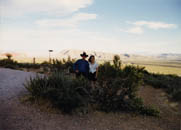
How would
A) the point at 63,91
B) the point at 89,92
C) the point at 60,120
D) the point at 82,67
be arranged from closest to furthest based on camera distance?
1. the point at 60,120
2. the point at 63,91
3. the point at 89,92
4. the point at 82,67

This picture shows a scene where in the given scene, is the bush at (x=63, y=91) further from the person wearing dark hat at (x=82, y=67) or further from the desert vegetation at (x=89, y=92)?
the person wearing dark hat at (x=82, y=67)

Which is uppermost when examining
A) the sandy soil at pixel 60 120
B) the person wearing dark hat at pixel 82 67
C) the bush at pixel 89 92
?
the person wearing dark hat at pixel 82 67

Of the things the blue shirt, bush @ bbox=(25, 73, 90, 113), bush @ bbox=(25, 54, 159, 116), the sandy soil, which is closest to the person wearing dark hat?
the blue shirt

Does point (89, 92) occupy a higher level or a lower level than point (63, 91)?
lower

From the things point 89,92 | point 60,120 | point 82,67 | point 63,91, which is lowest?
point 60,120

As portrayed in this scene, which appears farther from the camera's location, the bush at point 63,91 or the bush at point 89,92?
the bush at point 89,92

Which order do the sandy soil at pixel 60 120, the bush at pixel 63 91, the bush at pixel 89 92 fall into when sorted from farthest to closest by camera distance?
1. the bush at pixel 89 92
2. the bush at pixel 63 91
3. the sandy soil at pixel 60 120

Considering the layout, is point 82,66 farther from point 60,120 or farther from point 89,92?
point 60,120

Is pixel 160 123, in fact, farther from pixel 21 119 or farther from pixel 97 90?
pixel 21 119

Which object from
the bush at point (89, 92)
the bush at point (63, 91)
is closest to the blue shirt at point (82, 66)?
the bush at point (89, 92)

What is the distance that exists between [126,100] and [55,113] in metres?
2.86

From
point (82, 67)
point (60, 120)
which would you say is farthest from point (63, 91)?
point (82, 67)

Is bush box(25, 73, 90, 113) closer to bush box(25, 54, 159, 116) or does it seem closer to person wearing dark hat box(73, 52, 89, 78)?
bush box(25, 54, 159, 116)

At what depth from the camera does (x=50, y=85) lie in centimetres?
A: 696
